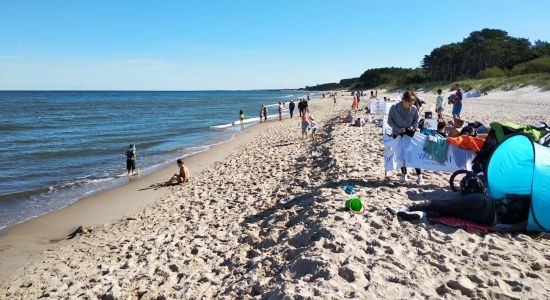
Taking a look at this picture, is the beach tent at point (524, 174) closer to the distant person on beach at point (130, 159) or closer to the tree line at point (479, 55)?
the distant person on beach at point (130, 159)

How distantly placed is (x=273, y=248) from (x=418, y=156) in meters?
3.60

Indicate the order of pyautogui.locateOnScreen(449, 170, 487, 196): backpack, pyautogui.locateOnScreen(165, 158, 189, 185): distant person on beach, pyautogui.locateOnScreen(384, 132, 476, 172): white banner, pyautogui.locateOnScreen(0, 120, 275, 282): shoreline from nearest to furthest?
pyautogui.locateOnScreen(449, 170, 487, 196): backpack, pyautogui.locateOnScreen(0, 120, 275, 282): shoreline, pyautogui.locateOnScreen(384, 132, 476, 172): white banner, pyautogui.locateOnScreen(165, 158, 189, 185): distant person on beach

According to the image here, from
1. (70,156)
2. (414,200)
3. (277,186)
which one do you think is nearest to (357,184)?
(414,200)

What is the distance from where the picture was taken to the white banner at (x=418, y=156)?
23.8ft

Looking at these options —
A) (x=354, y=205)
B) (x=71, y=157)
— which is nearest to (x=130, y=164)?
(x=71, y=157)

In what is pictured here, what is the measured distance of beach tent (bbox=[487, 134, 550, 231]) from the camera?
5.00 metres

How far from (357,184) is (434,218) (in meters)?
2.28

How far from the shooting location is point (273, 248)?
5355 mm

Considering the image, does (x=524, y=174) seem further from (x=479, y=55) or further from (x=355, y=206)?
(x=479, y=55)

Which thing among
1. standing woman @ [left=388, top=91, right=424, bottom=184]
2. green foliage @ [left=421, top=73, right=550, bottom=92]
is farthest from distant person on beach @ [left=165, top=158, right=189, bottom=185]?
green foliage @ [left=421, top=73, right=550, bottom=92]

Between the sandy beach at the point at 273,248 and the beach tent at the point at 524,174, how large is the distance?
37cm

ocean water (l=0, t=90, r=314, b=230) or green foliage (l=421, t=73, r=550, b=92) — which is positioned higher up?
green foliage (l=421, t=73, r=550, b=92)

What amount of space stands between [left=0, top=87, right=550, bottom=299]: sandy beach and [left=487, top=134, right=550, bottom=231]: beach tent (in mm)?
366

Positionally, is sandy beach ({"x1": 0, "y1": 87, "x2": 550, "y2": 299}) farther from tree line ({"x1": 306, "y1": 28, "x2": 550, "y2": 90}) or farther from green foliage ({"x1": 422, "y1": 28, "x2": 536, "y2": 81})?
green foliage ({"x1": 422, "y1": 28, "x2": 536, "y2": 81})
